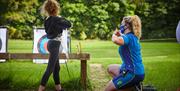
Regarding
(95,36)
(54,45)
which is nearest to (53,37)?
(54,45)

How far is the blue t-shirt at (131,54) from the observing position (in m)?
3.16

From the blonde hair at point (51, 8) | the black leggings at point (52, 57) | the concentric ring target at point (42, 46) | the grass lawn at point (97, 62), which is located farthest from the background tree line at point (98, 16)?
the black leggings at point (52, 57)

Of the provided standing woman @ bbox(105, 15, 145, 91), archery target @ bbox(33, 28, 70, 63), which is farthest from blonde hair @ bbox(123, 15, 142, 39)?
archery target @ bbox(33, 28, 70, 63)

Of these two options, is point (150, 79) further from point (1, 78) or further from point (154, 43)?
point (1, 78)

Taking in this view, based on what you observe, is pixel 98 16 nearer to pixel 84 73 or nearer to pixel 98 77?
pixel 98 77

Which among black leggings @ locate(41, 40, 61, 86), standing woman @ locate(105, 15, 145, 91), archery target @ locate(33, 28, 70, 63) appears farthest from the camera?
archery target @ locate(33, 28, 70, 63)

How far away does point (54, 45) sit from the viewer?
4.13 metres

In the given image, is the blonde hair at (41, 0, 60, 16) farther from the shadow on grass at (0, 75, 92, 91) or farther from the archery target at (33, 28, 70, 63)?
the archery target at (33, 28, 70, 63)

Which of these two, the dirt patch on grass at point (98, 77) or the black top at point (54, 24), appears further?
the dirt patch on grass at point (98, 77)

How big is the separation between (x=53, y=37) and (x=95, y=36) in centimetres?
145

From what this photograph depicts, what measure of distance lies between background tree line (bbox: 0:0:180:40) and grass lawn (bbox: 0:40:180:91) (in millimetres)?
153

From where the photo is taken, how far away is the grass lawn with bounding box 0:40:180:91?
479 centimetres

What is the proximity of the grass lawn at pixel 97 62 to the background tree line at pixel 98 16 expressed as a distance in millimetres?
153

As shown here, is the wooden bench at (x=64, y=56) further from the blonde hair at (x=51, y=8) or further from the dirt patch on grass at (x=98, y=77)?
the blonde hair at (x=51, y=8)
